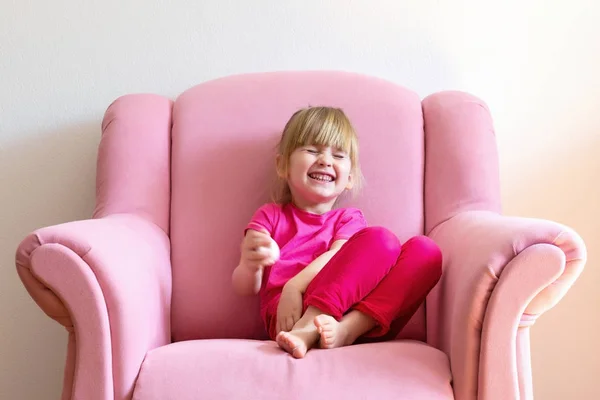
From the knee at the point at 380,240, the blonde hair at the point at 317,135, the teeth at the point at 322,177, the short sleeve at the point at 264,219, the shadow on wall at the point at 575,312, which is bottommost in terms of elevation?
the shadow on wall at the point at 575,312

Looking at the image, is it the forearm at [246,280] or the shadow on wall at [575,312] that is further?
the shadow on wall at [575,312]

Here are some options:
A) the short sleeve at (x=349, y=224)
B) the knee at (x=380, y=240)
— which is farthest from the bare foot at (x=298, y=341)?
the short sleeve at (x=349, y=224)

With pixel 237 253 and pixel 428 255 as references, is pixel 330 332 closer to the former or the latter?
pixel 428 255

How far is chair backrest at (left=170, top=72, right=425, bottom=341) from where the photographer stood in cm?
167

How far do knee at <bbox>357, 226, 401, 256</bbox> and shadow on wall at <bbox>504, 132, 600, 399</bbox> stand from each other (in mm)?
702

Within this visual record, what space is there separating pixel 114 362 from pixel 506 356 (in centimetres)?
65

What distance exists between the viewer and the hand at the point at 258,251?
1.53 metres

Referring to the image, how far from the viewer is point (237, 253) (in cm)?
171

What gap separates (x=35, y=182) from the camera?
200cm

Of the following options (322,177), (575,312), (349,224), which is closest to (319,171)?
(322,177)

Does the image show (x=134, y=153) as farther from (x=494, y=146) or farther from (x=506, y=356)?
(x=506, y=356)

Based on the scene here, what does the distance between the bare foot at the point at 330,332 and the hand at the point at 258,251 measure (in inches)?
8.8

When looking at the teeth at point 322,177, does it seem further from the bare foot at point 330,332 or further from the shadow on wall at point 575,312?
the shadow on wall at point 575,312

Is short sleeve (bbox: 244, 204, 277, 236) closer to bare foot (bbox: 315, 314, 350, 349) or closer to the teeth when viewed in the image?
the teeth
